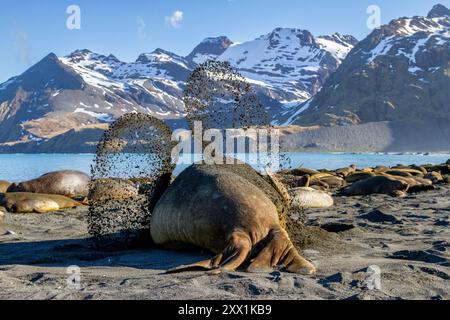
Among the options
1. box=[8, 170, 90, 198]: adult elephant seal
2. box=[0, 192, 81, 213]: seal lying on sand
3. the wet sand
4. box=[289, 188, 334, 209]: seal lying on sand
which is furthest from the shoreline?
box=[8, 170, 90, 198]: adult elephant seal

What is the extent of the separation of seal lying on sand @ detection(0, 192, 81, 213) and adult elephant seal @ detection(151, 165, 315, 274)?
6992mm

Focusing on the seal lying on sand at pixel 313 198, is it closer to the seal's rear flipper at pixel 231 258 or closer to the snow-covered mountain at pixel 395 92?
the seal's rear flipper at pixel 231 258

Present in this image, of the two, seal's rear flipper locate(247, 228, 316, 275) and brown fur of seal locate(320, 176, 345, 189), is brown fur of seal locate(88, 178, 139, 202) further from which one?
brown fur of seal locate(320, 176, 345, 189)

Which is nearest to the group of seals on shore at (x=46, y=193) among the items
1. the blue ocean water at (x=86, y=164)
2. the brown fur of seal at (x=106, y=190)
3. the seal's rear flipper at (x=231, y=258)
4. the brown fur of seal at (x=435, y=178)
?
the brown fur of seal at (x=106, y=190)

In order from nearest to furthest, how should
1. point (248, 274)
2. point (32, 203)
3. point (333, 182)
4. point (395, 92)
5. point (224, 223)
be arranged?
point (248, 274) < point (224, 223) < point (32, 203) < point (333, 182) < point (395, 92)

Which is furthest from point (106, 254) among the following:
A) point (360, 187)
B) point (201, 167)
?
point (360, 187)

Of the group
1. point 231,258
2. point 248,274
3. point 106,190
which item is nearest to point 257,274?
point 248,274

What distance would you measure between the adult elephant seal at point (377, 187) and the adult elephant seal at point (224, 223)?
384 inches

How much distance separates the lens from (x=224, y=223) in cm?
528

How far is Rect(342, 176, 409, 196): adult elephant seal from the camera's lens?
1505 cm

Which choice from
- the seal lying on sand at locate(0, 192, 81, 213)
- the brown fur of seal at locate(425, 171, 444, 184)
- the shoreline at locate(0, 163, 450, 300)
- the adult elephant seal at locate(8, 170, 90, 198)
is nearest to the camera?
the shoreline at locate(0, 163, 450, 300)

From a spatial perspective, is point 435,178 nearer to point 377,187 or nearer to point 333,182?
point 333,182

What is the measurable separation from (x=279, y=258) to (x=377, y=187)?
10.9 meters
